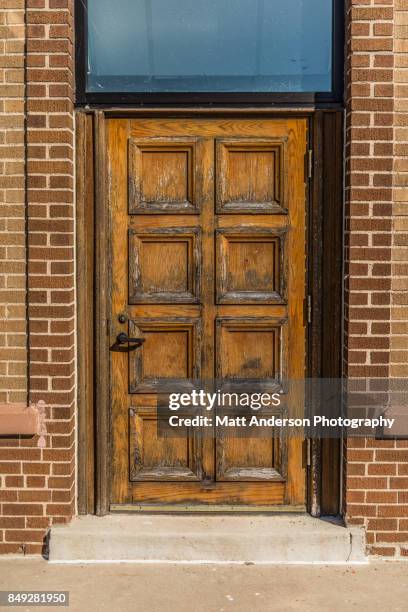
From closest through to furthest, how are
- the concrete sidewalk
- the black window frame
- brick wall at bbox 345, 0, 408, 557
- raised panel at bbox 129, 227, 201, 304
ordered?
the concrete sidewalk → brick wall at bbox 345, 0, 408, 557 → the black window frame → raised panel at bbox 129, 227, 201, 304

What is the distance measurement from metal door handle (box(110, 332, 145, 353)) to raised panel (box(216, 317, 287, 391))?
488 mm

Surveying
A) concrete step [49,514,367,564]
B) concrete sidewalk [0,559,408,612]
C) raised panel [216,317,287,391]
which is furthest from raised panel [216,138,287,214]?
concrete sidewalk [0,559,408,612]

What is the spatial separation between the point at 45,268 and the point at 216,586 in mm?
2006

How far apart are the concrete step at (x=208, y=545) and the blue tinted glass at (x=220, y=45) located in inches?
102

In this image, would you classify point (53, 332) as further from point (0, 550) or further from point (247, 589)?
point (247, 589)

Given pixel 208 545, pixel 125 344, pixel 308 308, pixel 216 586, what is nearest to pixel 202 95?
pixel 308 308

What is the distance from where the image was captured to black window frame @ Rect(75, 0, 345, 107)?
4434 mm

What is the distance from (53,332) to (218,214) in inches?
47.2

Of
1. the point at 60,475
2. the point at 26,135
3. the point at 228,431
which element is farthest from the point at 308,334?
the point at 26,135

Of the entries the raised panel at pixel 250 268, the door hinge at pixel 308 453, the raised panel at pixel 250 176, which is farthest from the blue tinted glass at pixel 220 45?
the door hinge at pixel 308 453

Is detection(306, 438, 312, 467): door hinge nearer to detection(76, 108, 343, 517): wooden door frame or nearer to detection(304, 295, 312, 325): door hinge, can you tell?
detection(76, 108, 343, 517): wooden door frame

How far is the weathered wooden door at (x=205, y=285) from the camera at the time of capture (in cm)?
451

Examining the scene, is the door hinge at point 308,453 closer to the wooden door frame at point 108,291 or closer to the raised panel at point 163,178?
the wooden door frame at point 108,291

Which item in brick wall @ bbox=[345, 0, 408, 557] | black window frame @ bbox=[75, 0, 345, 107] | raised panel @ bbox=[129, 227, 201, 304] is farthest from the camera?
raised panel @ bbox=[129, 227, 201, 304]
